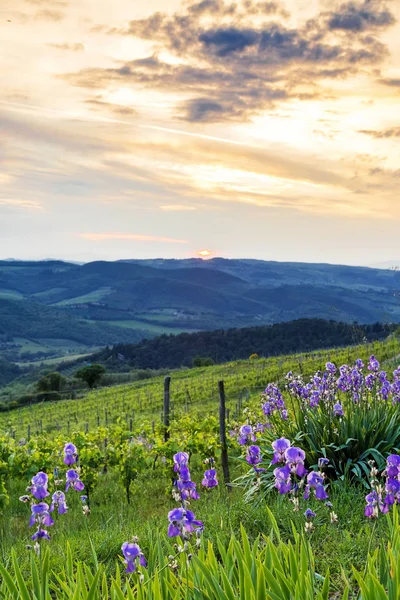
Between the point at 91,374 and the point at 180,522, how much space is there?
6070 centimetres

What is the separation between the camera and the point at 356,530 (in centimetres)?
498

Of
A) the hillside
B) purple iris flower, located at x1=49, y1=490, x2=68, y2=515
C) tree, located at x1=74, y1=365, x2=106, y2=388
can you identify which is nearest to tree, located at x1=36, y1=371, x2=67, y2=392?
tree, located at x1=74, y1=365, x2=106, y2=388

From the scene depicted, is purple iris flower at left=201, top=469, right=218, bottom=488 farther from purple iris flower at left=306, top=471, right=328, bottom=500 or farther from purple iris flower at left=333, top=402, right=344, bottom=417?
purple iris flower at left=333, top=402, right=344, bottom=417

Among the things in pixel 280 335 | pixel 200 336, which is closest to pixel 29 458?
pixel 280 335

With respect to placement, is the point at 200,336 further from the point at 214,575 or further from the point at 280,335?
the point at 214,575

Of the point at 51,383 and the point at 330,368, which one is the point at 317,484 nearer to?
the point at 330,368

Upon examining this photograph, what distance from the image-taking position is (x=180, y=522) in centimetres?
316

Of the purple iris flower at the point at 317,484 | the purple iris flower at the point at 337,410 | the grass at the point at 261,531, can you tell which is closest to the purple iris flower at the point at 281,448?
the purple iris flower at the point at 317,484

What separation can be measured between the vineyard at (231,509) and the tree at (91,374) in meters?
51.8

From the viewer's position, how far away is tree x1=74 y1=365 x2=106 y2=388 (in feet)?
203

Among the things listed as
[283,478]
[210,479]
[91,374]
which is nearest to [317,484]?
[283,478]

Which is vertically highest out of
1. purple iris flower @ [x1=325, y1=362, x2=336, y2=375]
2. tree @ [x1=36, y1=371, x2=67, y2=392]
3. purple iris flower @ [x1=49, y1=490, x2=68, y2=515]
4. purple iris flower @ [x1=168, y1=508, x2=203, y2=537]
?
purple iris flower @ [x1=325, y1=362, x2=336, y2=375]

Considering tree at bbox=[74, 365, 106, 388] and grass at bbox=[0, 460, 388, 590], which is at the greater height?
grass at bbox=[0, 460, 388, 590]

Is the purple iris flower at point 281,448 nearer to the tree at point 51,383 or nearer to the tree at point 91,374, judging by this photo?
the tree at point 91,374
